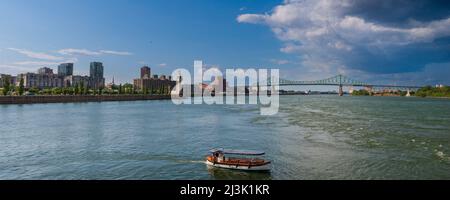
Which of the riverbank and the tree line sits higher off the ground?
the tree line

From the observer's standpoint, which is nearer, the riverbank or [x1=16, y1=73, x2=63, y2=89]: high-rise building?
the riverbank

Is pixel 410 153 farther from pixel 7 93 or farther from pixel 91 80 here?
pixel 91 80

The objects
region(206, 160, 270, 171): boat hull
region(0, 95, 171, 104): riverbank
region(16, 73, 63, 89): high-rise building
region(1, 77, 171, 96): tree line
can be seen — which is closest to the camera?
region(206, 160, 270, 171): boat hull

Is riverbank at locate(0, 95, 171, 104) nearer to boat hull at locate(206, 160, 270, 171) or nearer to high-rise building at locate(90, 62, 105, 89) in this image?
high-rise building at locate(90, 62, 105, 89)

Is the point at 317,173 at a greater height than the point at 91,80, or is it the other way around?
the point at 91,80

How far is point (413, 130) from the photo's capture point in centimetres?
1285

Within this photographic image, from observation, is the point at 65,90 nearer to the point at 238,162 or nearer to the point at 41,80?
the point at 41,80

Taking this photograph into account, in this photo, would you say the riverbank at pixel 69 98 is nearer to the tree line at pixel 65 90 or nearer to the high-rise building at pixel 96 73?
the tree line at pixel 65 90

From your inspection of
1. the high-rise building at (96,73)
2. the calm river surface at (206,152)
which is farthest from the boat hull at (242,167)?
the high-rise building at (96,73)

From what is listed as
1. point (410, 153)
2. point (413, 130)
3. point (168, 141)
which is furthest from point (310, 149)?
point (413, 130)

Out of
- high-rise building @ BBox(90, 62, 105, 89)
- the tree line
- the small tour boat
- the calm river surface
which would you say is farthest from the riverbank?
the small tour boat

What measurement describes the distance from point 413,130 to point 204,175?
9714 mm

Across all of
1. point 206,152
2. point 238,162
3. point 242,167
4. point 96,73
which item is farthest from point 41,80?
point 242,167
